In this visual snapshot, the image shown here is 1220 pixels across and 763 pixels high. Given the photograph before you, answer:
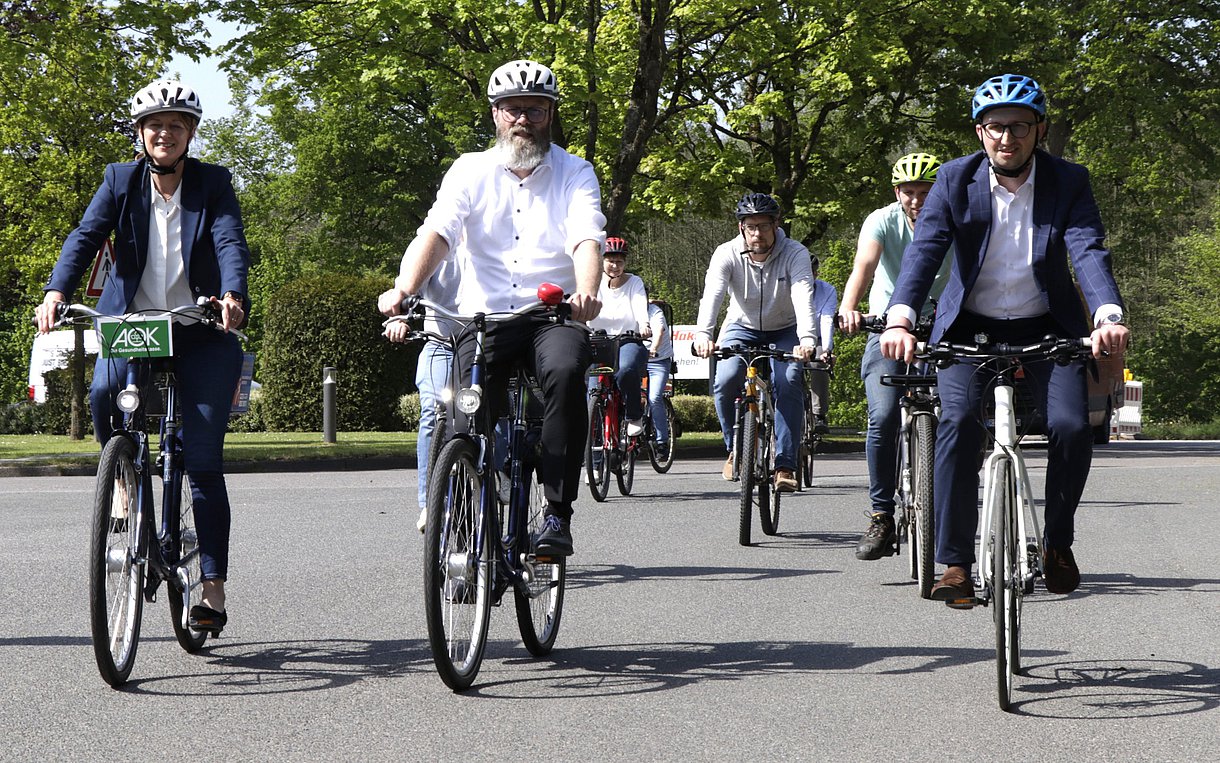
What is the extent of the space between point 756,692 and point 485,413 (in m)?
1.26

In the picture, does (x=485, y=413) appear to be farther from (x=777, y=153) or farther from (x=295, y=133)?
(x=295, y=133)

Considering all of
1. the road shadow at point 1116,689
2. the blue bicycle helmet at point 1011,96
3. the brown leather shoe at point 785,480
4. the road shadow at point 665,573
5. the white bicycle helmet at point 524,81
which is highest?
the white bicycle helmet at point 524,81

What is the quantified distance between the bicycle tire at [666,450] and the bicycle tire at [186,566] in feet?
30.1

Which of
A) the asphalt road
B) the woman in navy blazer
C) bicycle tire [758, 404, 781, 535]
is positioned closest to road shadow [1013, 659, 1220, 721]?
the asphalt road

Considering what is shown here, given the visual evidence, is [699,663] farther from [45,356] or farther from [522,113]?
[45,356]

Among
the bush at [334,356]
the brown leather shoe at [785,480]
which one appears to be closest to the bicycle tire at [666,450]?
the brown leather shoe at [785,480]

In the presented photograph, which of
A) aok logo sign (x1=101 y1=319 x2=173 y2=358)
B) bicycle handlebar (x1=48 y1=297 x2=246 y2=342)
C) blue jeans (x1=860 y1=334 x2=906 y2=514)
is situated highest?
bicycle handlebar (x1=48 y1=297 x2=246 y2=342)

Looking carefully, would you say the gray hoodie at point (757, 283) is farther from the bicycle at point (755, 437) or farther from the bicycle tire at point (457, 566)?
the bicycle tire at point (457, 566)

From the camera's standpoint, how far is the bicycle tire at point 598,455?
496 inches

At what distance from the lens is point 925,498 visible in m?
6.99

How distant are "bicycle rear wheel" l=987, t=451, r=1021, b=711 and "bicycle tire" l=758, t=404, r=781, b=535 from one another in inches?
175

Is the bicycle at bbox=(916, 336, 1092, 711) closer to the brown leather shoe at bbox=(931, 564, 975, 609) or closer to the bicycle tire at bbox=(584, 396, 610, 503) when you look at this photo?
the brown leather shoe at bbox=(931, 564, 975, 609)

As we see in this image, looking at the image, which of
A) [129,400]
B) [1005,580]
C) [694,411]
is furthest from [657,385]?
[694,411]

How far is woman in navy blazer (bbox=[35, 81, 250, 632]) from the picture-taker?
5.64 meters
